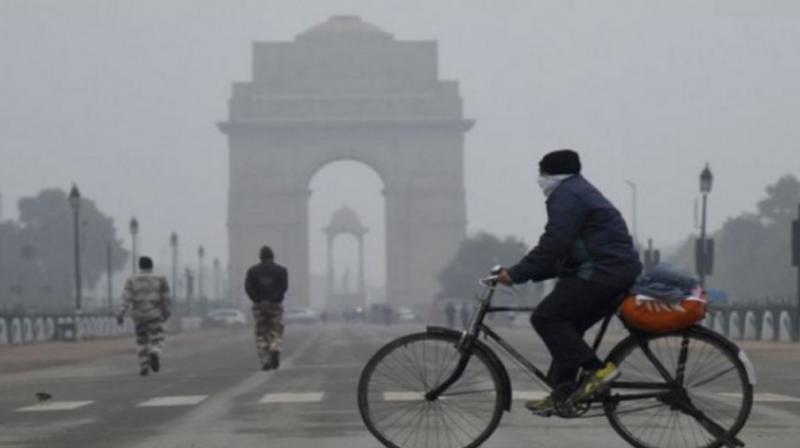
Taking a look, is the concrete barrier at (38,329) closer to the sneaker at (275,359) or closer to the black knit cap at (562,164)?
the sneaker at (275,359)

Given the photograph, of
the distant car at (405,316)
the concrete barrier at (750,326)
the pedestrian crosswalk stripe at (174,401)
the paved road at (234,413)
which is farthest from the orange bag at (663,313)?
the distant car at (405,316)

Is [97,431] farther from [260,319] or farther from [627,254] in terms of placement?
[260,319]

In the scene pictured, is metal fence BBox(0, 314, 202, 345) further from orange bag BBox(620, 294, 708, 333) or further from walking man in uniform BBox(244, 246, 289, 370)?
orange bag BBox(620, 294, 708, 333)

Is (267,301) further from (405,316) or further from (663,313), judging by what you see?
(405,316)

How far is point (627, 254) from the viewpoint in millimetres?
10094

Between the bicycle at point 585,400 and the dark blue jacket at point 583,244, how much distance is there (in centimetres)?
22

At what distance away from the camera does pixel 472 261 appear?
430 ft

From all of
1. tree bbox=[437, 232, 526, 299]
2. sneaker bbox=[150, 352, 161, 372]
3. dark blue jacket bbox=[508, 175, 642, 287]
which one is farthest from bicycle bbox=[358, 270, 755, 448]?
tree bbox=[437, 232, 526, 299]

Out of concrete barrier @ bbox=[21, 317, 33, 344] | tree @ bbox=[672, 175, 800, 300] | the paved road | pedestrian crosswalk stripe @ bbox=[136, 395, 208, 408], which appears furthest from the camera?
tree @ bbox=[672, 175, 800, 300]

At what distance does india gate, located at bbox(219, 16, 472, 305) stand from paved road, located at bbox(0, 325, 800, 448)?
384 ft

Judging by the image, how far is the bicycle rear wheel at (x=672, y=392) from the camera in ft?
32.9

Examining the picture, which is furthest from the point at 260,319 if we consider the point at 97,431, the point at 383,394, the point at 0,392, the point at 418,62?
the point at 418,62

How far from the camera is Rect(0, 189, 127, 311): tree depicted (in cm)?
15962

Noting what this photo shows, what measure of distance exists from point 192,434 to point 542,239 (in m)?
3.70
